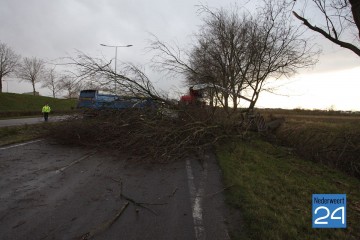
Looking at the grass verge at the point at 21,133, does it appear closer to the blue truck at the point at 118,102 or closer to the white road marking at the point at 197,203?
the blue truck at the point at 118,102

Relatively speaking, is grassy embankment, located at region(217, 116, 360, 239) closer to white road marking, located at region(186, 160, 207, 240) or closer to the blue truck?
white road marking, located at region(186, 160, 207, 240)

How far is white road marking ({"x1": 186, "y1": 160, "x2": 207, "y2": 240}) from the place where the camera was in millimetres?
4252

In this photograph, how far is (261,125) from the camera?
1544 centimetres

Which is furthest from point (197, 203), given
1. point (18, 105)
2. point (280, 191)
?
point (18, 105)

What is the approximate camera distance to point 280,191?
6.40m

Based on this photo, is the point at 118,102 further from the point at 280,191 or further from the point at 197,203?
the point at 280,191

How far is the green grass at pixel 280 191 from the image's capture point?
14.5 ft

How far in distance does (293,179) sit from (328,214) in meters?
2.82

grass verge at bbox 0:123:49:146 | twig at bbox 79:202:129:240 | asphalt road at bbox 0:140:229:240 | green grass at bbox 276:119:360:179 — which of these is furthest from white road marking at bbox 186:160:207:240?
grass verge at bbox 0:123:49:146

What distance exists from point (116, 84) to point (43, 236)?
7935mm

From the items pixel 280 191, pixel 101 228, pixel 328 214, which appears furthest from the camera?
pixel 280 191

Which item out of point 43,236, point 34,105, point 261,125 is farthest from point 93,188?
point 34,105

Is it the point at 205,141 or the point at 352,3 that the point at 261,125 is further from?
the point at 352,3

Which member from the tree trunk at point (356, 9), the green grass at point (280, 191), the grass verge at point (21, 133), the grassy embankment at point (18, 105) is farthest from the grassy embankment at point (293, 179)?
the grassy embankment at point (18, 105)
